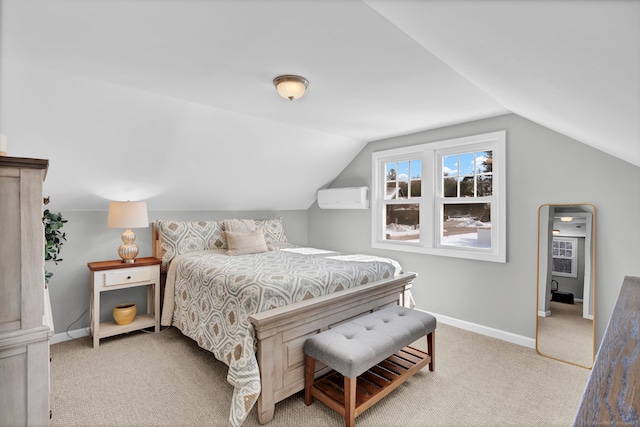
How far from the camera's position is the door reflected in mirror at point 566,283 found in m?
2.72

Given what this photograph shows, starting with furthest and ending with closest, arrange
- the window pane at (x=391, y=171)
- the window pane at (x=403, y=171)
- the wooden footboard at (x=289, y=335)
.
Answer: the window pane at (x=391, y=171) → the window pane at (x=403, y=171) → the wooden footboard at (x=289, y=335)

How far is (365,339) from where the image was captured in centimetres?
206

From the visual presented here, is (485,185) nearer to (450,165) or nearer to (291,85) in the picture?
(450,165)

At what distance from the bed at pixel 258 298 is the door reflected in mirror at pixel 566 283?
1.24 meters

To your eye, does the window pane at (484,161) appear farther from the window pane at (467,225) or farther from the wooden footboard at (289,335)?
the wooden footboard at (289,335)

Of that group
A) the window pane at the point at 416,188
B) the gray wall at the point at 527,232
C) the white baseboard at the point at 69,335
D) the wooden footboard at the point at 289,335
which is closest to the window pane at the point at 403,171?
the window pane at the point at 416,188

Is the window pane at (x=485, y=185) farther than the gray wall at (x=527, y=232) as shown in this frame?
Yes

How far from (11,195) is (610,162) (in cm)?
374

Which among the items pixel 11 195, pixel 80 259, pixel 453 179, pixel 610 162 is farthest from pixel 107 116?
pixel 610 162

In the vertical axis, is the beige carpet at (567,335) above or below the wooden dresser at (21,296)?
below

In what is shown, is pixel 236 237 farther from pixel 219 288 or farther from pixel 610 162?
pixel 610 162

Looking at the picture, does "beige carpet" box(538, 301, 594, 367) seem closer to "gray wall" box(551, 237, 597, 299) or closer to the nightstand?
"gray wall" box(551, 237, 597, 299)

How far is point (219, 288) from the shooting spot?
2.46 meters

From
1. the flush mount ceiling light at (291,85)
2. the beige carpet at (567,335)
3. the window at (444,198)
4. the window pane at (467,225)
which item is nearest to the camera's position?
the flush mount ceiling light at (291,85)
